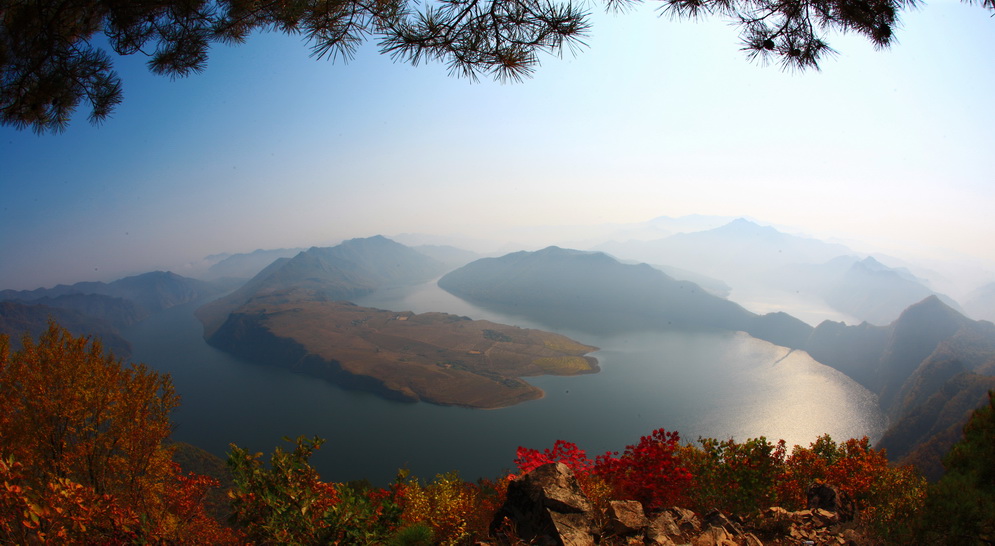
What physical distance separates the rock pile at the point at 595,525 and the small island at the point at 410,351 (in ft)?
174

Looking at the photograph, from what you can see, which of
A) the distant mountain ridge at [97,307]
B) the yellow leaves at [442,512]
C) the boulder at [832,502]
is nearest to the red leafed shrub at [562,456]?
the yellow leaves at [442,512]

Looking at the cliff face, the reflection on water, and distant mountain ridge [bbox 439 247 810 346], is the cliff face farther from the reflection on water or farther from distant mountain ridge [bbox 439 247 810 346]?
distant mountain ridge [bbox 439 247 810 346]

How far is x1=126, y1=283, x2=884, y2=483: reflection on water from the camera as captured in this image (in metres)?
43.2

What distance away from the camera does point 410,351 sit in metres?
83.2

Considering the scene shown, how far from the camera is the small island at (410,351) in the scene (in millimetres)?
62938

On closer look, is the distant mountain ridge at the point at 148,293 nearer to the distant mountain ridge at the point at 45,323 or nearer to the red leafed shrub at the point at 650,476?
the distant mountain ridge at the point at 45,323

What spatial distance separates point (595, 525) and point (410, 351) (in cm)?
8302

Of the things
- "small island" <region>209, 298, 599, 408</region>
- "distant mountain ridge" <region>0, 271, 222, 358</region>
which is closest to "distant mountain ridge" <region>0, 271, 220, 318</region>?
"distant mountain ridge" <region>0, 271, 222, 358</region>

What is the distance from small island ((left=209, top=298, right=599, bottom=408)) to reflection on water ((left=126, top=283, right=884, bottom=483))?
12.5 ft

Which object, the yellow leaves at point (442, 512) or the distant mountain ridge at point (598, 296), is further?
the distant mountain ridge at point (598, 296)

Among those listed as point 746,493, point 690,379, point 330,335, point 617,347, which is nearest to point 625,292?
point 617,347

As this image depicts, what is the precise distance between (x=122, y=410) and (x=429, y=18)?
9610 millimetres

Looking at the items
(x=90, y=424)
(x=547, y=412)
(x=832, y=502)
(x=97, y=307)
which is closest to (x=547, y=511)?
(x=832, y=502)

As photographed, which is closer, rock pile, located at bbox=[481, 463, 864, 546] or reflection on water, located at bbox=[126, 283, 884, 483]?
rock pile, located at bbox=[481, 463, 864, 546]
